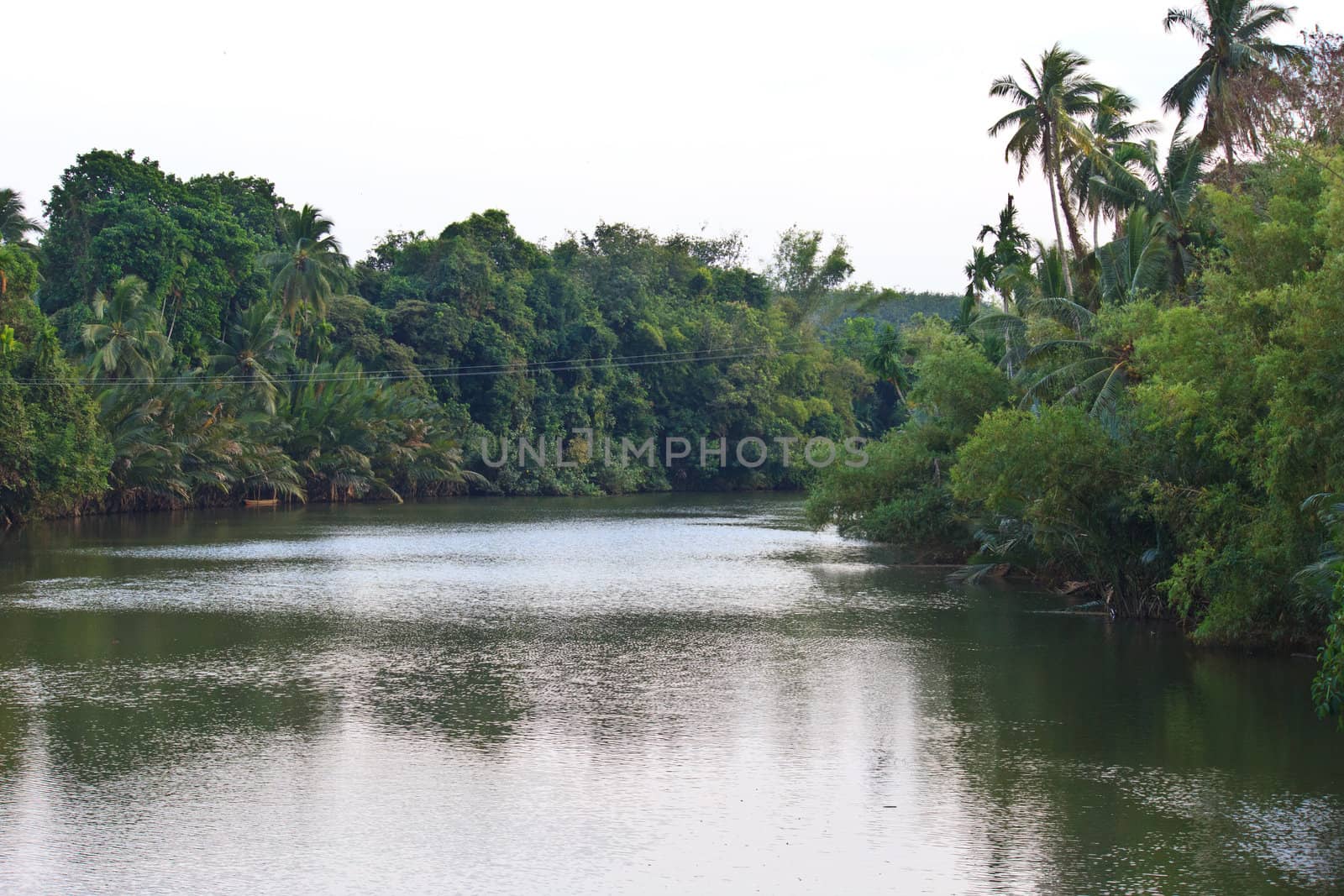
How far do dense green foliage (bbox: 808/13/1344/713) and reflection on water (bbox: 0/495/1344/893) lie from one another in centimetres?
→ 120

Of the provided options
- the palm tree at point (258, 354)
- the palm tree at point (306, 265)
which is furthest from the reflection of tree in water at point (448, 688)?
the palm tree at point (306, 265)

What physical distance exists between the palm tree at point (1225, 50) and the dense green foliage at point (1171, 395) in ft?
0.16

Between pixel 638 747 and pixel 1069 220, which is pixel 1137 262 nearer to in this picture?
pixel 1069 220

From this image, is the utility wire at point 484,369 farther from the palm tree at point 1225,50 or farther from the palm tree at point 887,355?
the palm tree at point 1225,50

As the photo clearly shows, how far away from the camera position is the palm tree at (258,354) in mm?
50938

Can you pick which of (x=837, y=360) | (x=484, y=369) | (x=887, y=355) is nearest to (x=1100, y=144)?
(x=887, y=355)

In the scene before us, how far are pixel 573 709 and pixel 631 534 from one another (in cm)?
2563

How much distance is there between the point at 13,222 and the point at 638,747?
45234 millimetres

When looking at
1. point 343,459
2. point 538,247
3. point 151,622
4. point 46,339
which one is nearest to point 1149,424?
point 151,622

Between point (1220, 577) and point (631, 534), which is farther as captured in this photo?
point (631, 534)

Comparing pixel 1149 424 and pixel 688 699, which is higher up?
pixel 1149 424

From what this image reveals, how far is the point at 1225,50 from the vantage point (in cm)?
2689

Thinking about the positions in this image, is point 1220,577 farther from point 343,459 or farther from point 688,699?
point 343,459

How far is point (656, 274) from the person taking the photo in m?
78.9
